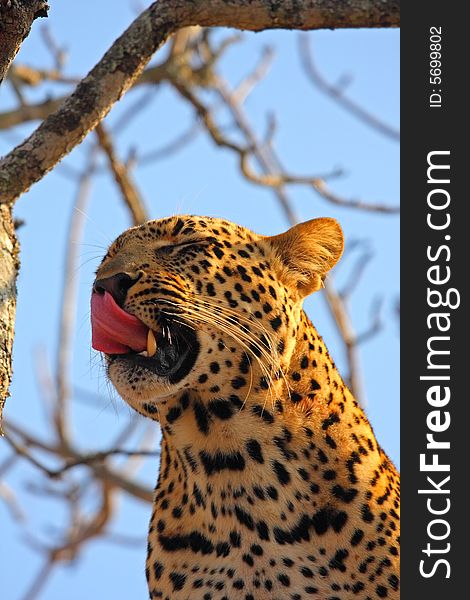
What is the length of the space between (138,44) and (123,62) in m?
0.17

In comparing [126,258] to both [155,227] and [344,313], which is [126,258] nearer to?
[155,227]

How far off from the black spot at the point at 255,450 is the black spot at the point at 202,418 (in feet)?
0.83

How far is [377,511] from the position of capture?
690 cm

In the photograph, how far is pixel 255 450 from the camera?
22.2ft

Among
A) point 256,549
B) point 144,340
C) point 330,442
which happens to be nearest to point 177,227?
point 144,340

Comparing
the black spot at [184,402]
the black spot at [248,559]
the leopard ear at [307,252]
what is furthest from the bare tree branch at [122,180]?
the black spot at [248,559]

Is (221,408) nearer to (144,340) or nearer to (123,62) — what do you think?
(144,340)

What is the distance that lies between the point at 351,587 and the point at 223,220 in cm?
237

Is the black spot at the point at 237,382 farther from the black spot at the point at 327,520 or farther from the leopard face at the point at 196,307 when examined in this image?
the black spot at the point at 327,520

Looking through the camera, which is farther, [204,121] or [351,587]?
[204,121]

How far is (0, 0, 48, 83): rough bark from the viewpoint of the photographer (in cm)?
564

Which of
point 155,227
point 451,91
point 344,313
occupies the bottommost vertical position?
point 155,227

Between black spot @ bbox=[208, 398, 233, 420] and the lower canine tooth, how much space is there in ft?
1.62

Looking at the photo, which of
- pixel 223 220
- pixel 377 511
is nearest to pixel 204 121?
pixel 223 220
